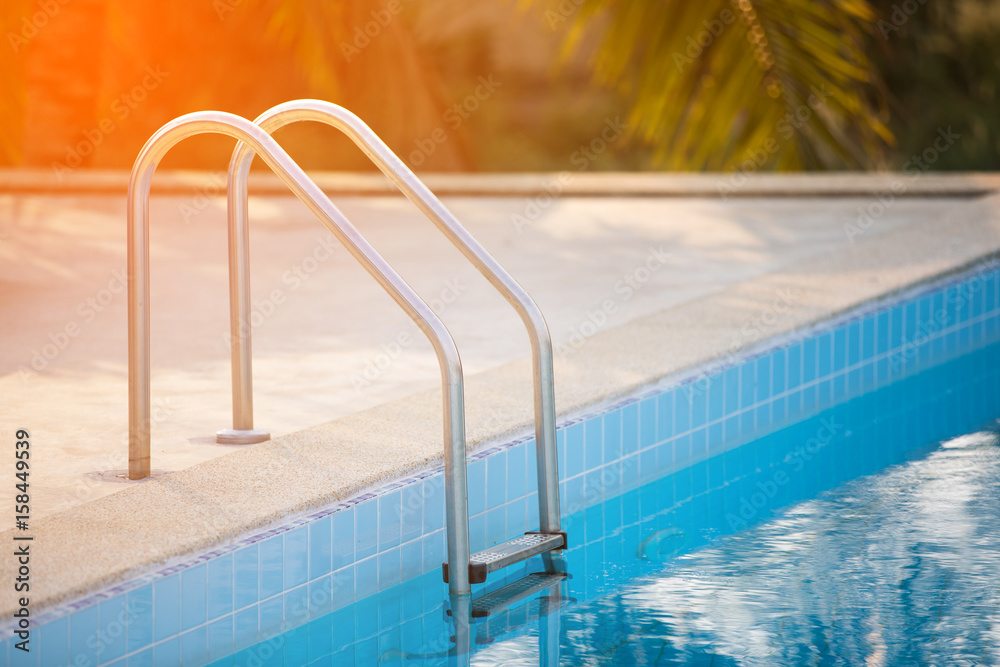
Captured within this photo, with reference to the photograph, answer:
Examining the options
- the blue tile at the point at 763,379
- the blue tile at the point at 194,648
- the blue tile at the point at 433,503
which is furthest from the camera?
the blue tile at the point at 763,379

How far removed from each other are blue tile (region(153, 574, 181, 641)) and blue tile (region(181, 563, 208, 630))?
1cm

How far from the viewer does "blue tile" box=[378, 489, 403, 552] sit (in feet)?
9.03

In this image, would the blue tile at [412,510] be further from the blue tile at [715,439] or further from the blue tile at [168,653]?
the blue tile at [715,439]

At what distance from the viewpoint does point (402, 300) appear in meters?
2.45

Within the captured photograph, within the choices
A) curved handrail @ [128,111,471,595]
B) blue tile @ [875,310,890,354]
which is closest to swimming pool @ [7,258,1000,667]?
curved handrail @ [128,111,471,595]

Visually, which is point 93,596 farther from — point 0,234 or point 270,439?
point 0,234

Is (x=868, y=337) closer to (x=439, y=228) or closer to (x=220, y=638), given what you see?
(x=439, y=228)

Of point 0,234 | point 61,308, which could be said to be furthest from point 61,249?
point 61,308

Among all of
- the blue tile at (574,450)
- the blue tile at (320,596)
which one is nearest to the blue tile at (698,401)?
the blue tile at (574,450)

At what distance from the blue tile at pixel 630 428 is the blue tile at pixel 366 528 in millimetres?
981

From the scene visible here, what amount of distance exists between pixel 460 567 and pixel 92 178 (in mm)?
5954

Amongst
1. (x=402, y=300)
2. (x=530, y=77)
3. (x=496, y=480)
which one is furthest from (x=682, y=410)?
(x=530, y=77)

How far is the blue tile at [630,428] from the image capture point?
3.48m

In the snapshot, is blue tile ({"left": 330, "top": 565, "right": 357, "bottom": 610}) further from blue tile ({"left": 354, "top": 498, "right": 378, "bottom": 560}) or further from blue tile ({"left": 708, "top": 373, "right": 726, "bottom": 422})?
blue tile ({"left": 708, "top": 373, "right": 726, "bottom": 422})
